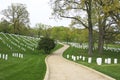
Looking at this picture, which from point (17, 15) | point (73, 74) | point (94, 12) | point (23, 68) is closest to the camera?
point (73, 74)

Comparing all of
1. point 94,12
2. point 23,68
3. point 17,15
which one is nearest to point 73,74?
point 23,68

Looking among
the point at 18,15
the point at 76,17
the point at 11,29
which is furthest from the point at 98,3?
the point at 11,29

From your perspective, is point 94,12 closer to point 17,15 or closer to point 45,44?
point 45,44

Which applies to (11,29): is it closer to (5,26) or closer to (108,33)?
(5,26)

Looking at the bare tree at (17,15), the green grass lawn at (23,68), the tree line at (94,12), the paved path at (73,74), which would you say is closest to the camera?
the paved path at (73,74)

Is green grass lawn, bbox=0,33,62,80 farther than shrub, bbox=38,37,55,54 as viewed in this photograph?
No

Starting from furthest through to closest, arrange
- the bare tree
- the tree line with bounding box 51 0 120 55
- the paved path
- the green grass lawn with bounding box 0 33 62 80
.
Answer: the bare tree
the tree line with bounding box 51 0 120 55
the green grass lawn with bounding box 0 33 62 80
the paved path

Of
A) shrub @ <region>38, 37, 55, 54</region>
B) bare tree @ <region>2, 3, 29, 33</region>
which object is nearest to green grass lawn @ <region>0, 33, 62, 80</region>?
shrub @ <region>38, 37, 55, 54</region>

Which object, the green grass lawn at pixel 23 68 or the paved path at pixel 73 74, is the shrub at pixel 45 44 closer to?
the green grass lawn at pixel 23 68

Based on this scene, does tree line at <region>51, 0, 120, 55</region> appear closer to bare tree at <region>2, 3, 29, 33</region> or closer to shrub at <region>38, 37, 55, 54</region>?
shrub at <region>38, 37, 55, 54</region>

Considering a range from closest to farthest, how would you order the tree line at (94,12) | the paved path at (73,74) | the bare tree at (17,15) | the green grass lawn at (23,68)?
the paved path at (73,74), the green grass lawn at (23,68), the tree line at (94,12), the bare tree at (17,15)

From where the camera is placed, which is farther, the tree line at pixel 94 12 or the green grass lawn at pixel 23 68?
the tree line at pixel 94 12

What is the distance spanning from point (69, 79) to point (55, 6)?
3229 cm

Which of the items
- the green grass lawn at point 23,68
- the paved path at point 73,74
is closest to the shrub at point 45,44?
the green grass lawn at point 23,68
